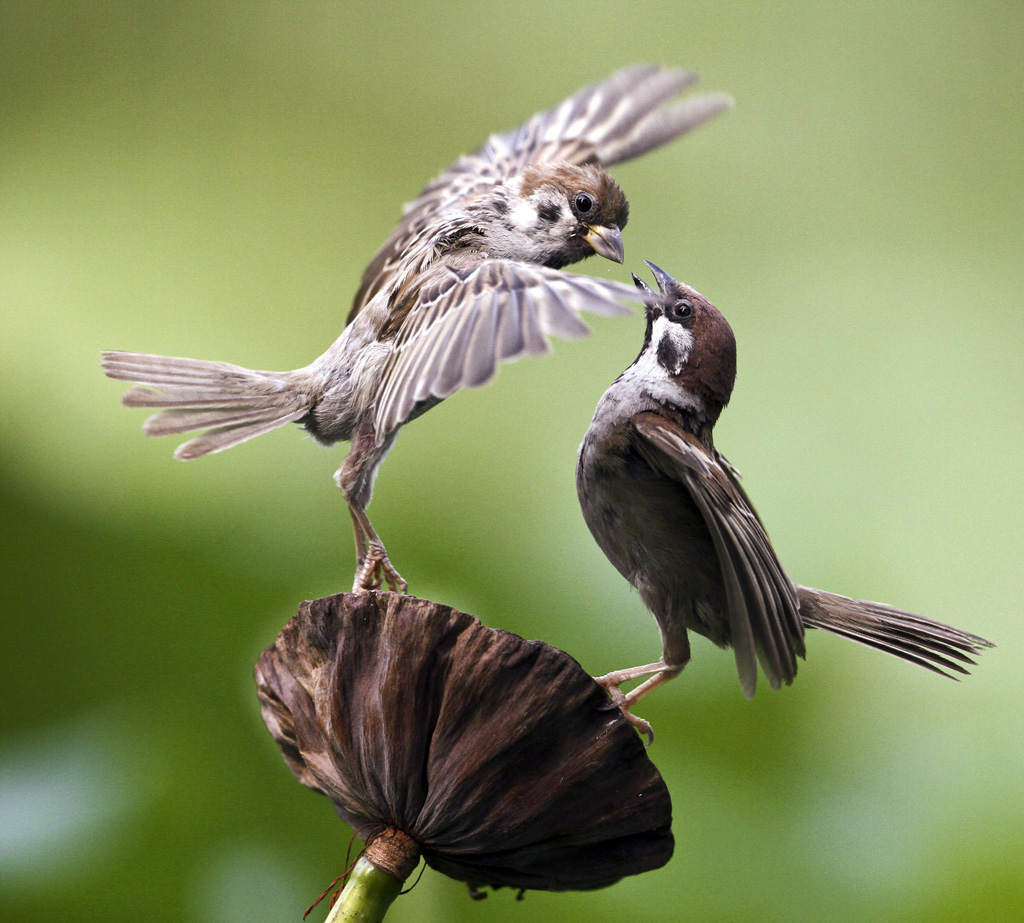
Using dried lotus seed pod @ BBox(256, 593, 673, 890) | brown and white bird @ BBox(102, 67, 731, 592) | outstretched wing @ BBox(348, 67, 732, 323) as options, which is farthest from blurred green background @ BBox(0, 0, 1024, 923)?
dried lotus seed pod @ BBox(256, 593, 673, 890)

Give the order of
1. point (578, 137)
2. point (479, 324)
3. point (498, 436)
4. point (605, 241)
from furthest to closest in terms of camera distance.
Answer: point (498, 436), point (578, 137), point (605, 241), point (479, 324)

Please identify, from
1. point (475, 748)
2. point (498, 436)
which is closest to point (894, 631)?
point (475, 748)

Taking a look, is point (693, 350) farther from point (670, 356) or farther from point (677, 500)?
point (677, 500)

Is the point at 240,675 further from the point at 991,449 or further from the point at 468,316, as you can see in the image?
the point at 991,449

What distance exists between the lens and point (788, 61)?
2416mm

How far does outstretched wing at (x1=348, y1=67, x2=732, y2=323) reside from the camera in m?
1.42

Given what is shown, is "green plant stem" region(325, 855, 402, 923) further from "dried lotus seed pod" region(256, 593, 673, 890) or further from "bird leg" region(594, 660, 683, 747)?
"bird leg" region(594, 660, 683, 747)

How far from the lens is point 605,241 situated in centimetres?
117

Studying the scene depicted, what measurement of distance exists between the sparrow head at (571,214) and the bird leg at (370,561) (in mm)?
396

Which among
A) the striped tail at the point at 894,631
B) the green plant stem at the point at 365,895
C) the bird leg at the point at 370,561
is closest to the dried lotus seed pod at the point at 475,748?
the green plant stem at the point at 365,895

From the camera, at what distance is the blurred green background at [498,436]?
6.47ft

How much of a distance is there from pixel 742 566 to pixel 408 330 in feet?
1.46

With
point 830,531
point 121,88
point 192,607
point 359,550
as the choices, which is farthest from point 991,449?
point 121,88

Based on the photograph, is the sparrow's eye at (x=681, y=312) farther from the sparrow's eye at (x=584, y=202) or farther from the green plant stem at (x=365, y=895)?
the green plant stem at (x=365, y=895)
